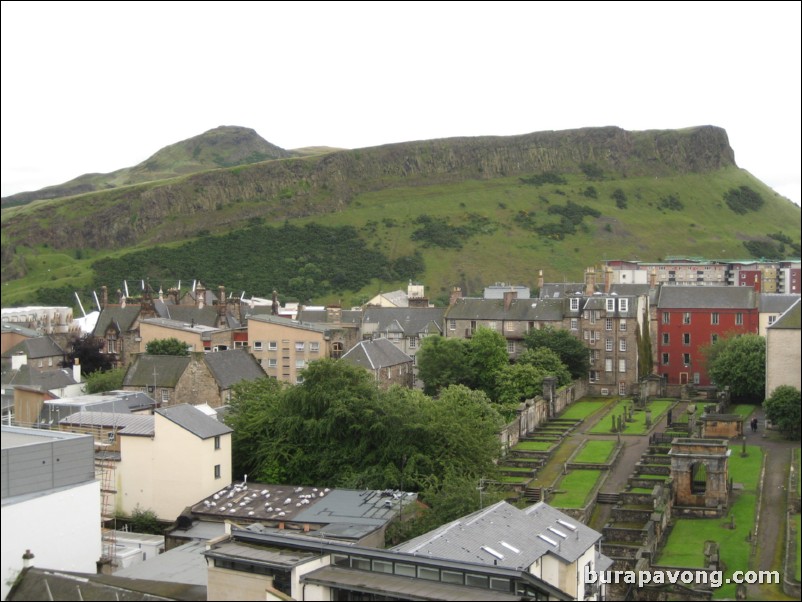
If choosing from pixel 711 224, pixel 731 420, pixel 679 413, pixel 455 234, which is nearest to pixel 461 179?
pixel 455 234

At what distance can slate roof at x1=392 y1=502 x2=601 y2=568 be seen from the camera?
948 inches

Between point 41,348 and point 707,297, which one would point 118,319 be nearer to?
point 41,348

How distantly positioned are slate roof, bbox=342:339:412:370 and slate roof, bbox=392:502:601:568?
29.9 meters

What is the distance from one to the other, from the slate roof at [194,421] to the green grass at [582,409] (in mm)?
28438

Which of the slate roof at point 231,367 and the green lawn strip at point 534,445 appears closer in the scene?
the green lawn strip at point 534,445

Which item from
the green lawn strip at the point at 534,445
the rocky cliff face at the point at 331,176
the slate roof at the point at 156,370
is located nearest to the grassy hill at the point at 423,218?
the rocky cliff face at the point at 331,176

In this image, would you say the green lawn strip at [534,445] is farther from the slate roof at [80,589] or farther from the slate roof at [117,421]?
the slate roof at [80,589]

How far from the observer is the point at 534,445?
50469mm

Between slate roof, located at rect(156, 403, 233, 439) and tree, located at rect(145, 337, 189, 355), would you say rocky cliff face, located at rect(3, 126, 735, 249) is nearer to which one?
tree, located at rect(145, 337, 189, 355)

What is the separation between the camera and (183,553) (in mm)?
29500

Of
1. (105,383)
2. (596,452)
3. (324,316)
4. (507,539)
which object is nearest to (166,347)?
(105,383)

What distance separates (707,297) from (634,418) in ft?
61.0

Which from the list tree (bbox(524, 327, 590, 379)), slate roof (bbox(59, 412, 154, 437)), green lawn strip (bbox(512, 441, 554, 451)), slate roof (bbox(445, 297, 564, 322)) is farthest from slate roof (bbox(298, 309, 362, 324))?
slate roof (bbox(59, 412, 154, 437))

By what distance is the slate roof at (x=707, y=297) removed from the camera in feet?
227
